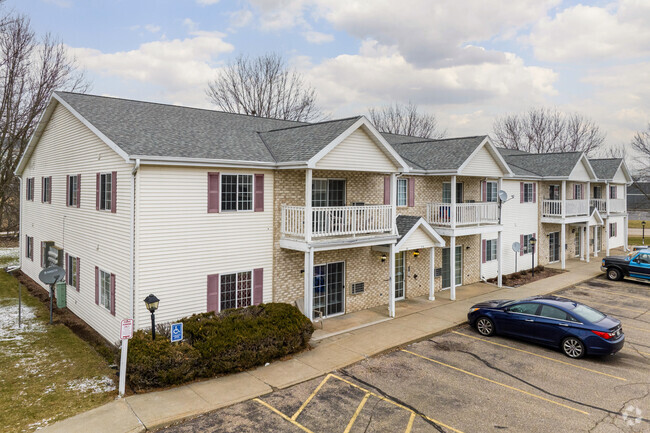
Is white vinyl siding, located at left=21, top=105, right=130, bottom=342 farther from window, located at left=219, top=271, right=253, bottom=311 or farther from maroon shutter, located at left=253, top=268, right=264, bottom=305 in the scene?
→ maroon shutter, located at left=253, top=268, right=264, bottom=305

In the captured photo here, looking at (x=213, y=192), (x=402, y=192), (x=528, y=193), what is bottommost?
(x=213, y=192)

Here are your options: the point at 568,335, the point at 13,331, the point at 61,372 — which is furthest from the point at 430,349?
the point at 13,331

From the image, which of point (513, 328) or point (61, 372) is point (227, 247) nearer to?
point (61, 372)

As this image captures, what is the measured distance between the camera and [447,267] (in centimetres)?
2097

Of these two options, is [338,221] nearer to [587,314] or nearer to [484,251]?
[587,314]

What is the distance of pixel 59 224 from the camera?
17719 millimetres

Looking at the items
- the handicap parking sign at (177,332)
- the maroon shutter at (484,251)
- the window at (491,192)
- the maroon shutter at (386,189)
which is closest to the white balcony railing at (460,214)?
the maroon shutter at (484,251)

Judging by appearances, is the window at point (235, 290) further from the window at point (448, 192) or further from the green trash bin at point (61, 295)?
the window at point (448, 192)

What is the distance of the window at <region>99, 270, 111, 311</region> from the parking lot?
21.5 feet

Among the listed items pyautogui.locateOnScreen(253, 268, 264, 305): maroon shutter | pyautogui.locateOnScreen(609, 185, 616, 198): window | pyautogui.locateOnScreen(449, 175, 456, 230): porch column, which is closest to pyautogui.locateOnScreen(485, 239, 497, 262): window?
pyautogui.locateOnScreen(449, 175, 456, 230): porch column

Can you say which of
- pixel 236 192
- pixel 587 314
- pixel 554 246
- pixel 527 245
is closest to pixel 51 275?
pixel 236 192

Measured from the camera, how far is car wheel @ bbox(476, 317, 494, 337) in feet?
45.8

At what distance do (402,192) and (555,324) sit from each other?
8.42 metres

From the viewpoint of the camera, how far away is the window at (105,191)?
42.8ft
